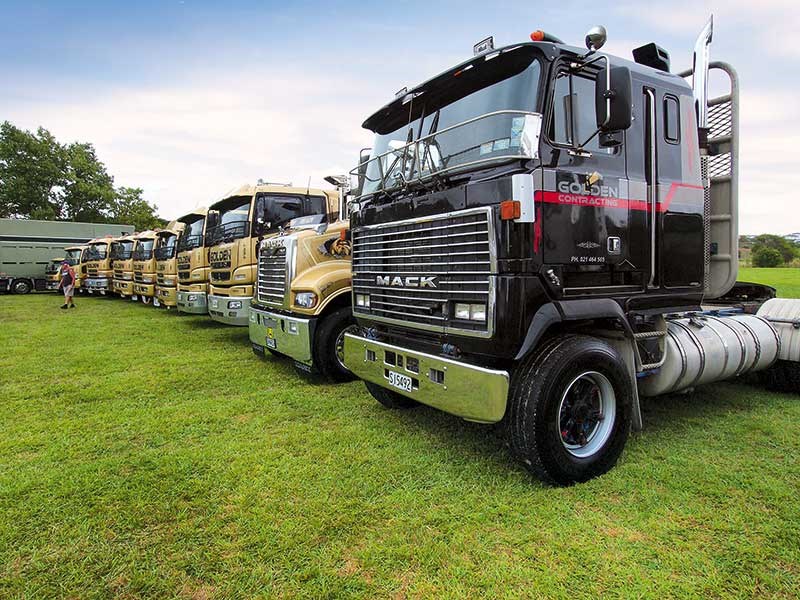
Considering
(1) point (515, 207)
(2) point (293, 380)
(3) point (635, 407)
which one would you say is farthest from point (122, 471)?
(3) point (635, 407)

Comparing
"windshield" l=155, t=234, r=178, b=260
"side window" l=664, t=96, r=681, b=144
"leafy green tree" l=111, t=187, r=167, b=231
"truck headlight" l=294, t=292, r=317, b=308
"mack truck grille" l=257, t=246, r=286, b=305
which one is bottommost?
"truck headlight" l=294, t=292, r=317, b=308

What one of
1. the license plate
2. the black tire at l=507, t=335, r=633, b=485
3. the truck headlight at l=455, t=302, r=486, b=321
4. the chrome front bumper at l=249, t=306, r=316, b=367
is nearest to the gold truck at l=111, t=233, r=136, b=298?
the chrome front bumper at l=249, t=306, r=316, b=367

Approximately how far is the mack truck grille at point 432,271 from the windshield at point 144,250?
43.7ft

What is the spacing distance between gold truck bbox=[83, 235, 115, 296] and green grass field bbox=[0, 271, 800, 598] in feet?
55.1

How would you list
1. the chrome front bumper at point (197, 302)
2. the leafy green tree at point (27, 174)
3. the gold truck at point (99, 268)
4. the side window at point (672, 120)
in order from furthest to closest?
1. the leafy green tree at point (27, 174)
2. the gold truck at point (99, 268)
3. the chrome front bumper at point (197, 302)
4. the side window at point (672, 120)

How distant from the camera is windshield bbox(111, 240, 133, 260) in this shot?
736 inches

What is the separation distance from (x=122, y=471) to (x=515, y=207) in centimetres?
350

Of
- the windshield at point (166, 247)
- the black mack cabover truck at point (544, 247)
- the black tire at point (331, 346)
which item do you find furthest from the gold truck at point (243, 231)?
the black mack cabover truck at point (544, 247)

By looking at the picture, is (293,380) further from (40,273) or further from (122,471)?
(40,273)

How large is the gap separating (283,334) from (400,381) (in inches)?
119

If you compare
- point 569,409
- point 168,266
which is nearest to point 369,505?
point 569,409

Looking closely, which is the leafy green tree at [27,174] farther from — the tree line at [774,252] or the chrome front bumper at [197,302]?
the tree line at [774,252]

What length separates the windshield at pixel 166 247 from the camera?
13.5 m

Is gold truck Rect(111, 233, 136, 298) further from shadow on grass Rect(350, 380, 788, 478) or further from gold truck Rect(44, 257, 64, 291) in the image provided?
shadow on grass Rect(350, 380, 788, 478)
